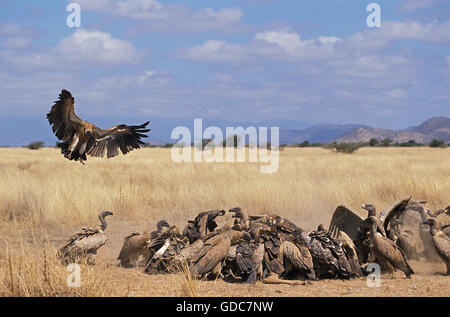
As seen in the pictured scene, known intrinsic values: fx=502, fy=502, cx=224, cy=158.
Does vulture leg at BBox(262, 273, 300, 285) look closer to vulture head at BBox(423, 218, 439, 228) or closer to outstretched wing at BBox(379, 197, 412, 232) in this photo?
outstretched wing at BBox(379, 197, 412, 232)

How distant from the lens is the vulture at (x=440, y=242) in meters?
7.40

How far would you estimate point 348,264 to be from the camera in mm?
6984

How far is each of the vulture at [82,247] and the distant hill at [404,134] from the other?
392ft

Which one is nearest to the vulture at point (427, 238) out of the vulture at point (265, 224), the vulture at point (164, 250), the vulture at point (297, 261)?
the vulture at point (265, 224)

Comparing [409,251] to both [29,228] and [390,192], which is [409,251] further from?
[29,228]

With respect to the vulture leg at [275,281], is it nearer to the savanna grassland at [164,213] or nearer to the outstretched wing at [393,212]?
the savanna grassland at [164,213]

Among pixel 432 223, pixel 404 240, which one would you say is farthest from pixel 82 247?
pixel 432 223

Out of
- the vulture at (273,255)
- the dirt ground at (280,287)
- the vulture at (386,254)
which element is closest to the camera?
the dirt ground at (280,287)

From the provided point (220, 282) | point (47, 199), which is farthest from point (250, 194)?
point (220, 282)

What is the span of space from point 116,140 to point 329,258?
3.50 meters

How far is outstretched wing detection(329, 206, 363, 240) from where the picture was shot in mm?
8719

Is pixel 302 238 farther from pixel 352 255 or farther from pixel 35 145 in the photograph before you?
pixel 35 145

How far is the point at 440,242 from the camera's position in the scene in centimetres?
757
